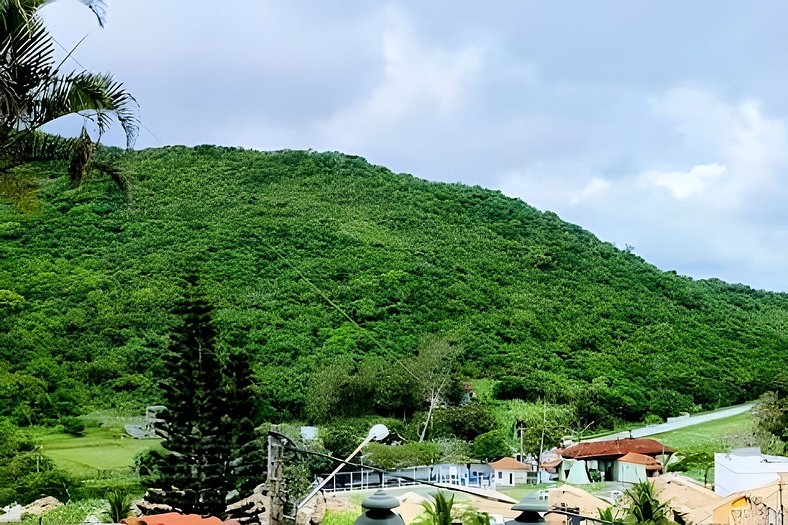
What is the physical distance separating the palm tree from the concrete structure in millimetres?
12597

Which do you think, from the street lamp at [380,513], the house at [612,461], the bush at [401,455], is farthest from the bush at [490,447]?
the street lamp at [380,513]

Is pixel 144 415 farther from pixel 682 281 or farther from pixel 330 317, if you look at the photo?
pixel 682 281

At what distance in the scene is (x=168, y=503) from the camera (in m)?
13.4

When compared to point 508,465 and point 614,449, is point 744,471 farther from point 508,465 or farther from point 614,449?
point 508,465

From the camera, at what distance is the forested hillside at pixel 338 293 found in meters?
28.2

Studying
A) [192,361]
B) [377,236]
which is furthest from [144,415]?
[377,236]

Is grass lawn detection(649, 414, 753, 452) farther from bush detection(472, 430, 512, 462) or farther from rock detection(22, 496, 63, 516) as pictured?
rock detection(22, 496, 63, 516)

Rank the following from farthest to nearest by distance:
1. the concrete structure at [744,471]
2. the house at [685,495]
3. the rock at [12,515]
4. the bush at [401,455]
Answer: the bush at [401,455] < the concrete structure at [744,471] < the rock at [12,515] < the house at [685,495]

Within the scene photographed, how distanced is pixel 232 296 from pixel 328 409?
8.65 m

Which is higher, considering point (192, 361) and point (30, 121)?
point (30, 121)

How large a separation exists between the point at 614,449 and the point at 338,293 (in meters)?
14.3

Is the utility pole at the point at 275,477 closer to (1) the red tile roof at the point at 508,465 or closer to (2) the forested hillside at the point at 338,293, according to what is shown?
(1) the red tile roof at the point at 508,465

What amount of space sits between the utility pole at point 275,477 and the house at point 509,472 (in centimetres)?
1520

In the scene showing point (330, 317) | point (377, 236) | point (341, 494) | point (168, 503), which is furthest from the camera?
point (377, 236)
